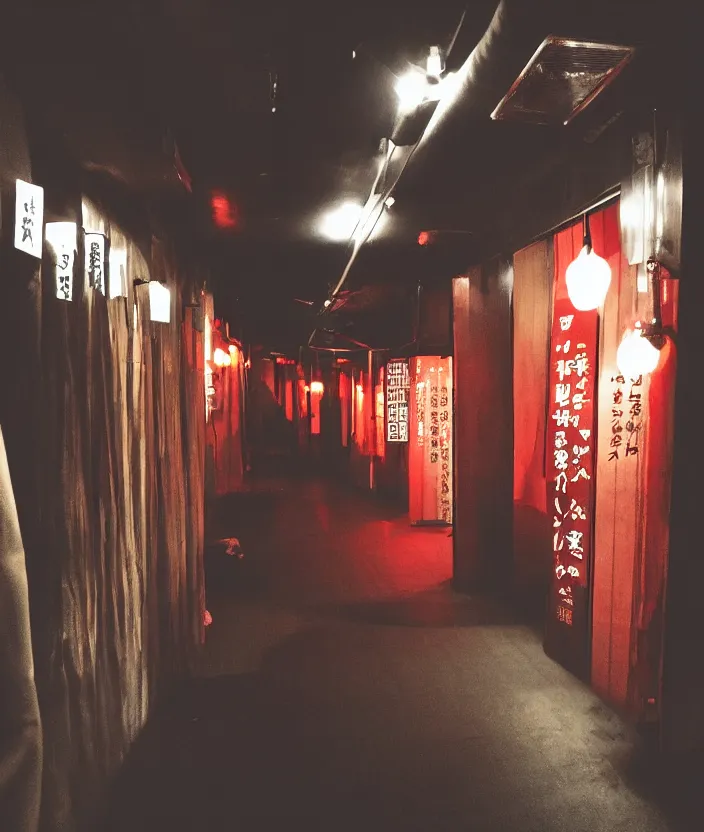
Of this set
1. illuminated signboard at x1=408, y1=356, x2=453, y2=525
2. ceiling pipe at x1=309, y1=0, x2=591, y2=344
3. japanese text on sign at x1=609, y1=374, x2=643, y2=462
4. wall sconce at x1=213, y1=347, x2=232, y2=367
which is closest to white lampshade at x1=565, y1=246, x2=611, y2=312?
japanese text on sign at x1=609, y1=374, x2=643, y2=462

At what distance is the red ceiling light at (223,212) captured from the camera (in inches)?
274

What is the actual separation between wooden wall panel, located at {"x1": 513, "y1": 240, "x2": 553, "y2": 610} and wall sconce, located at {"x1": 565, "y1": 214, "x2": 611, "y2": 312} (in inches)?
80.4

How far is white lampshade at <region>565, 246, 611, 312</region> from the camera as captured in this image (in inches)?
210

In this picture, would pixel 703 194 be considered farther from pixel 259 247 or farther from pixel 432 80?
pixel 259 247

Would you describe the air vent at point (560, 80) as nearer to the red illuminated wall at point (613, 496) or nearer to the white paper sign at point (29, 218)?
the red illuminated wall at point (613, 496)

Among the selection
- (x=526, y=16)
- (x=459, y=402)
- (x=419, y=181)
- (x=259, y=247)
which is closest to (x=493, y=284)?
(x=459, y=402)

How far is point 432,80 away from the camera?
14.1 feet

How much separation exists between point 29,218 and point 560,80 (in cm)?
408

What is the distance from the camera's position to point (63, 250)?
3434 mm

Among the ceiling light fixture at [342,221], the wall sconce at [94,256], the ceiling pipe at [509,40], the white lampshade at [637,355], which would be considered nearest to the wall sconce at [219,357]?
the ceiling light fixture at [342,221]

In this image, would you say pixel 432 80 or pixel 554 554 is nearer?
pixel 432 80

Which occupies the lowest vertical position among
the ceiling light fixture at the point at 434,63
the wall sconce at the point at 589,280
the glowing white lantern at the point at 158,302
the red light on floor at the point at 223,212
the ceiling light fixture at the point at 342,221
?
the glowing white lantern at the point at 158,302

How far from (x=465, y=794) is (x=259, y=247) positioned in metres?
8.25

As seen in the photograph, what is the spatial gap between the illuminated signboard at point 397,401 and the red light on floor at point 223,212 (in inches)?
271
